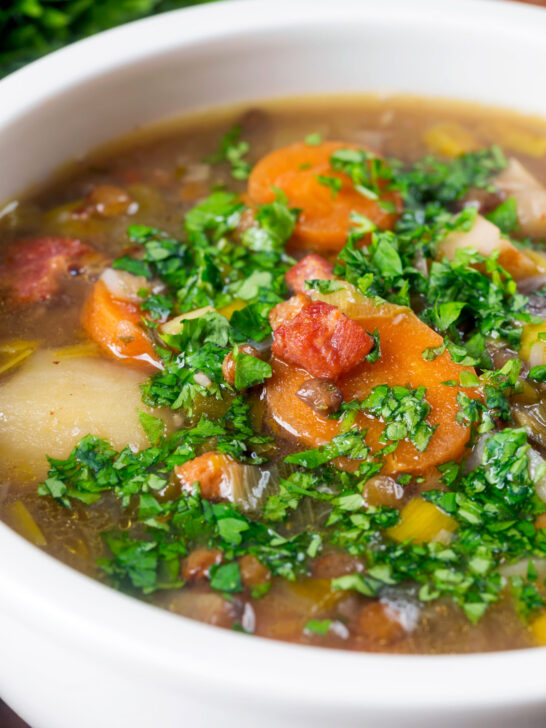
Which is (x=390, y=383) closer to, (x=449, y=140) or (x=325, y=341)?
(x=325, y=341)

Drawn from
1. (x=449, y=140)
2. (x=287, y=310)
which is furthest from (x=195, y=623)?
(x=449, y=140)

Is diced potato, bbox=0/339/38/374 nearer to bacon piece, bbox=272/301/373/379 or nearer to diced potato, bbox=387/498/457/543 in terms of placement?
bacon piece, bbox=272/301/373/379

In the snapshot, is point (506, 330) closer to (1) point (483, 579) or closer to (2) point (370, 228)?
(2) point (370, 228)

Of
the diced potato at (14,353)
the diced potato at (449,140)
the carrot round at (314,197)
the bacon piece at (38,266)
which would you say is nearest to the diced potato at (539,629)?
the carrot round at (314,197)

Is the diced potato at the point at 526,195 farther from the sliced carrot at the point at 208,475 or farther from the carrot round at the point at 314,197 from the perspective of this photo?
the sliced carrot at the point at 208,475

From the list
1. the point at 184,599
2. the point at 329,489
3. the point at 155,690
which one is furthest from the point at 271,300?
the point at 155,690
